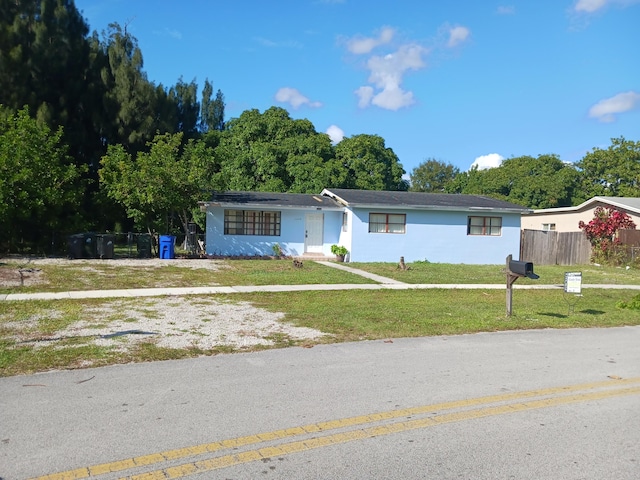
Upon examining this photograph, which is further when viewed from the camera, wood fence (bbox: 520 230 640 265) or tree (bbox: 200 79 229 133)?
tree (bbox: 200 79 229 133)

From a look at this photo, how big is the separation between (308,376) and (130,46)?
3598cm

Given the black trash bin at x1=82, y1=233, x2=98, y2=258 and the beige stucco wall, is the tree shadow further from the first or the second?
the beige stucco wall

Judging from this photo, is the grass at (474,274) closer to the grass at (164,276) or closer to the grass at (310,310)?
the grass at (310,310)

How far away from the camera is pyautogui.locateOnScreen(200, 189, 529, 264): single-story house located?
2433cm

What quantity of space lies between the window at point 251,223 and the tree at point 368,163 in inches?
550

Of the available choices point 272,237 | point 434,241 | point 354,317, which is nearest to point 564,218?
point 434,241

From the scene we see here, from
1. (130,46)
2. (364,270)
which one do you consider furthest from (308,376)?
(130,46)

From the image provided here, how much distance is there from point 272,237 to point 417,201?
7226mm

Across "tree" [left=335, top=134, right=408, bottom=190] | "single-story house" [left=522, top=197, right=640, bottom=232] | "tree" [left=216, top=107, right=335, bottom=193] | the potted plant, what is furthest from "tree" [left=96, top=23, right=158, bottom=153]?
"single-story house" [left=522, top=197, right=640, bottom=232]

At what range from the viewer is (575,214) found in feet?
101

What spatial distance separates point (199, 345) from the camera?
309 inches

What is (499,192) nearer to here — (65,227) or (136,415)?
(65,227)

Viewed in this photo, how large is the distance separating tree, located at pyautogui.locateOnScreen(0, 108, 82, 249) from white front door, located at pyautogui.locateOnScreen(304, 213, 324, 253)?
10.2 meters

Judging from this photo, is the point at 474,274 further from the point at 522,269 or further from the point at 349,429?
the point at 349,429
